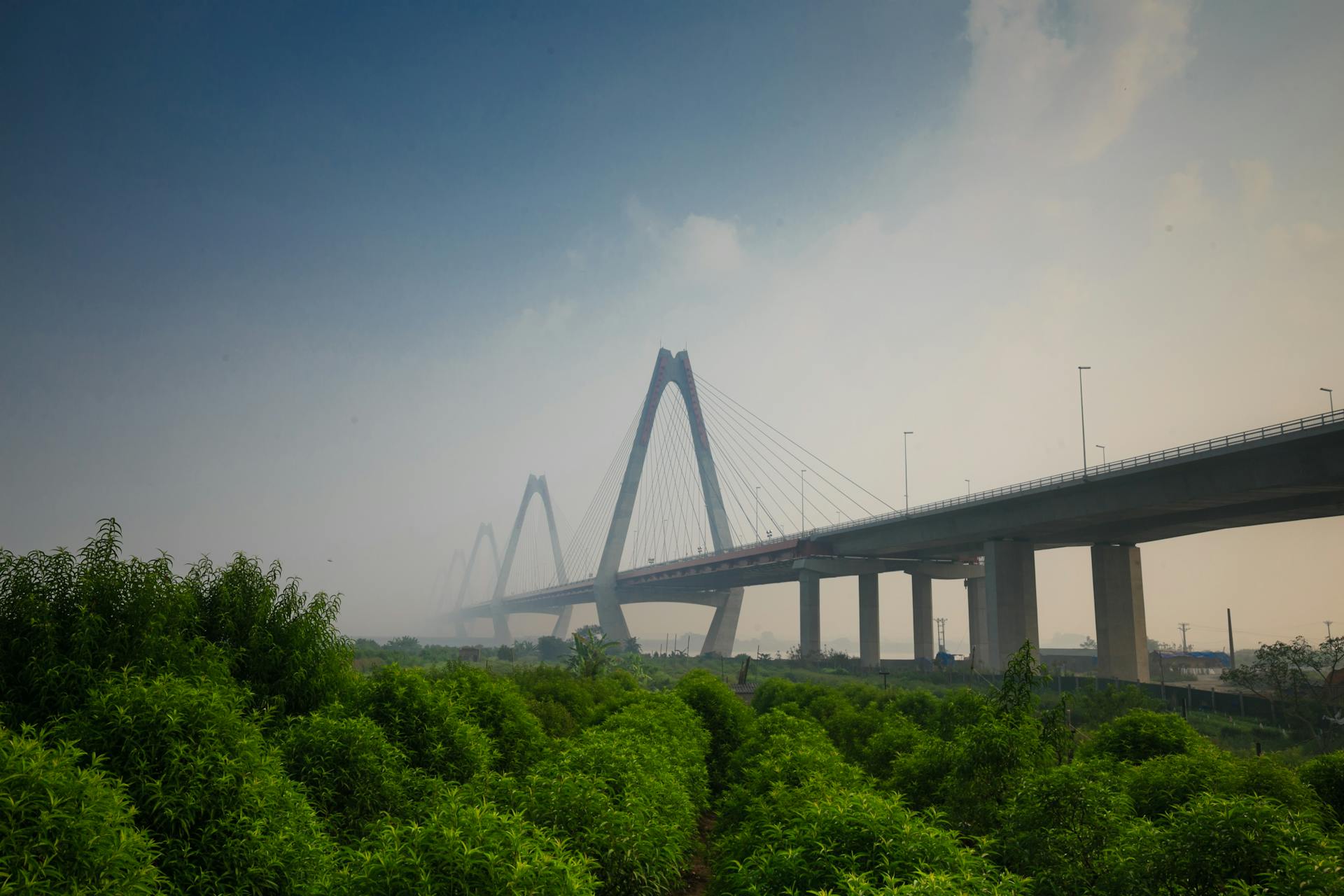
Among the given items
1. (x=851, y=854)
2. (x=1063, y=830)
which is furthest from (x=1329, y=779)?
(x=851, y=854)

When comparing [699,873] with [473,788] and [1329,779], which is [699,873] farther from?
[1329,779]

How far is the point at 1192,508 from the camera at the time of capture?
4322 centimetres

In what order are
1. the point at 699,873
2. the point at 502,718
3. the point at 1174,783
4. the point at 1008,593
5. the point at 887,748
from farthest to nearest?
1. the point at 1008,593
2. the point at 887,748
3. the point at 699,873
4. the point at 502,718
5. the point at 1174,783

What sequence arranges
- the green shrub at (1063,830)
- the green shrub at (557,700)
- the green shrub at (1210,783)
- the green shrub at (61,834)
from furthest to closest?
the green shrub at (557,700) < the green shrub at (1210,783) < the green shrub at (1063,830) < the green shrub at (61,834)

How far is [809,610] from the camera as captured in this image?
70562mm

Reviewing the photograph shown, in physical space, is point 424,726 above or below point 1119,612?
below

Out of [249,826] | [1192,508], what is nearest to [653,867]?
[249,826]

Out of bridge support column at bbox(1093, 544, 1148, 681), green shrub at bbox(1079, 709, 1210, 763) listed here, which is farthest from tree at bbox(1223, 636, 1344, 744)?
green shrub at bbox(1079, 709, 1210, 763)

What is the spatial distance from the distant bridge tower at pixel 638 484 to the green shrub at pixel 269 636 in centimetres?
6423

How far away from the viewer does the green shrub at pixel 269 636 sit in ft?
45.9

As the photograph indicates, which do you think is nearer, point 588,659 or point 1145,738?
point 1145,738

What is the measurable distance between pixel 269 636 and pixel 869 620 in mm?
63862

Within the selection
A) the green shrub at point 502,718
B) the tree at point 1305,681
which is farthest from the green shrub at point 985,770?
the tree at point 1305,681

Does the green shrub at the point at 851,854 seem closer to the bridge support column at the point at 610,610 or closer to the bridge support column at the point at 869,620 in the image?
the bridge support column at the point at 869,620
